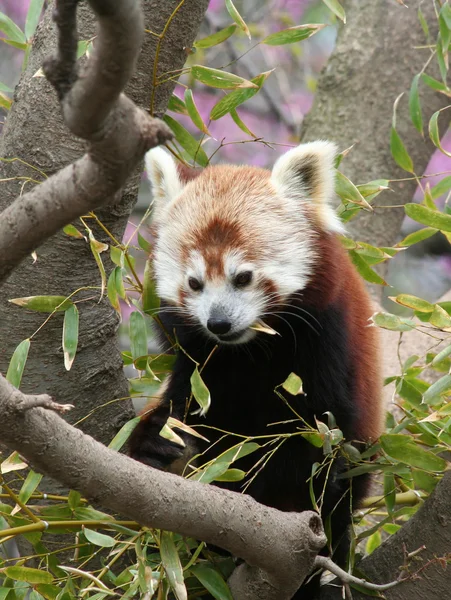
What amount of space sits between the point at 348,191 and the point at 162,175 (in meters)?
0.62

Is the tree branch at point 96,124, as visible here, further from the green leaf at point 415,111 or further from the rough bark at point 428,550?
the green leaf at point 415,111

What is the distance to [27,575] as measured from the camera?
2.02 m

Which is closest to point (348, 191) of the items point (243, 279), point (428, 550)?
point (243, 279)

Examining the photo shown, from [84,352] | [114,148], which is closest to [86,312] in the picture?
[84,352]

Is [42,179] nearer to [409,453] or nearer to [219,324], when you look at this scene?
[219,324]

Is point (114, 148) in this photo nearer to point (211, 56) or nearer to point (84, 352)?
point (84, 352)

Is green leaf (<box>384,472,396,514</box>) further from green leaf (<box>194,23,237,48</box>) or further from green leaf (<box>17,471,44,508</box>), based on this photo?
green leaf (<box>194,23,237,48</box>)

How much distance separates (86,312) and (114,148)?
129 centimetres

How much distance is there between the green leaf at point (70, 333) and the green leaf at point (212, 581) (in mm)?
650

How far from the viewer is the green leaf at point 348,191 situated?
2445 millimetres

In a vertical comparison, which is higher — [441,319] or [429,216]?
[429,216]

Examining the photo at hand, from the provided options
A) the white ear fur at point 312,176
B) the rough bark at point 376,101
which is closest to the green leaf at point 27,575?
the white ear fur at point 312,176

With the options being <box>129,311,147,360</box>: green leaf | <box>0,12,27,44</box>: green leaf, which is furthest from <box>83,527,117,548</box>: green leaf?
<box>0,12,27,44</box>: green leaf

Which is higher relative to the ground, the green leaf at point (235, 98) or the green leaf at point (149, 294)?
the green leaf at point (235, 98)
